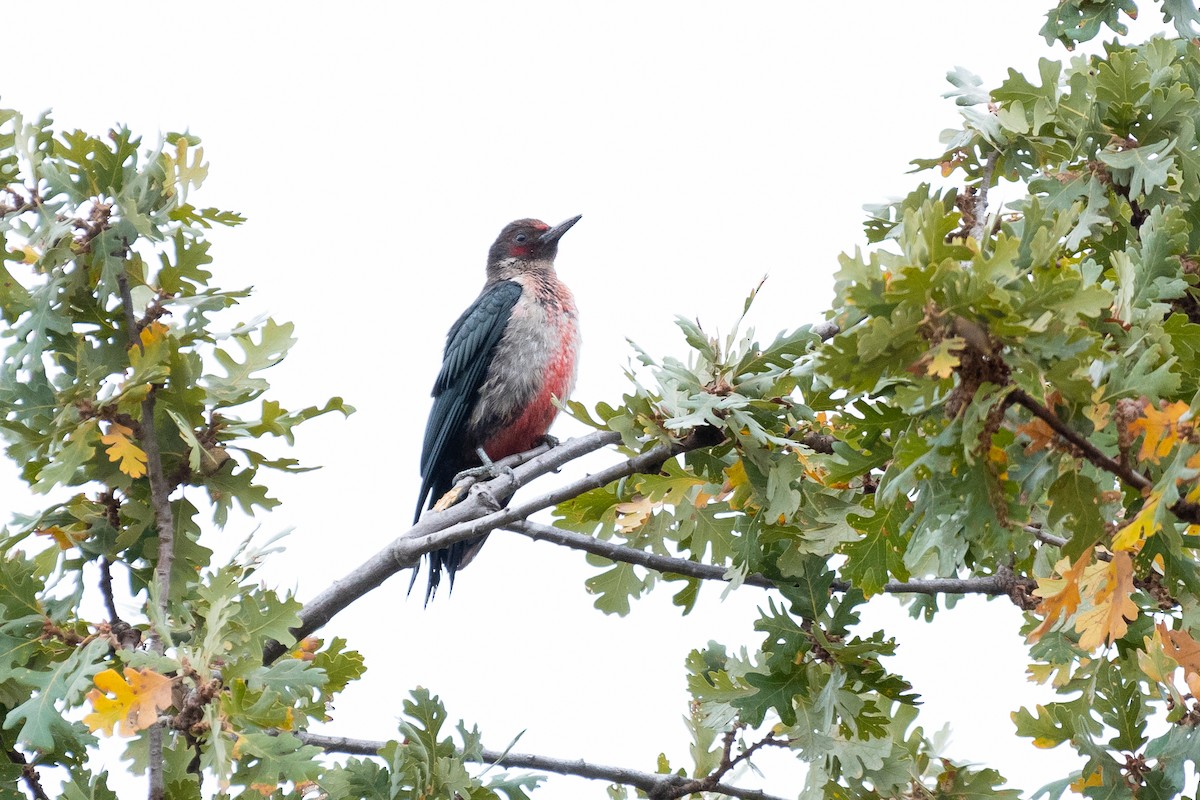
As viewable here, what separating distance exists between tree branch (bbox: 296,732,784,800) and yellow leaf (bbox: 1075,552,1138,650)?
5.03 feet

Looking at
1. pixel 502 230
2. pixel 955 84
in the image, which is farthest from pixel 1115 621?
pixel 502 230

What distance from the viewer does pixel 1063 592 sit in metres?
2.37

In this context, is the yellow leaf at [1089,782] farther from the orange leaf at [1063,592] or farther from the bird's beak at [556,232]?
the bird's beak at [556,232]

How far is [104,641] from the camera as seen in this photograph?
278 cm

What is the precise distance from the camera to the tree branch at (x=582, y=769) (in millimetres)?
3516

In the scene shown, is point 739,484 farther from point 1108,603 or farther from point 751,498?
point 1108,603

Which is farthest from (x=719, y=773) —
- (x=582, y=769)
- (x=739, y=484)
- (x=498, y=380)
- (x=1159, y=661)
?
(x=498, y=380)

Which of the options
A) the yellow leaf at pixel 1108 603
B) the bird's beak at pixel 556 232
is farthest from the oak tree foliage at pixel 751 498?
the bird's beak at pixel 556 232

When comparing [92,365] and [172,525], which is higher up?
[92,365]

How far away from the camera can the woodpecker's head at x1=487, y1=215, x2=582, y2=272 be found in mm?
7188

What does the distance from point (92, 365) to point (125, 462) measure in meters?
0.29

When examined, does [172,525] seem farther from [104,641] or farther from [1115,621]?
[1115,621]

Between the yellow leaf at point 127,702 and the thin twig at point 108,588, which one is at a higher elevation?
the thin twig at point 108,588

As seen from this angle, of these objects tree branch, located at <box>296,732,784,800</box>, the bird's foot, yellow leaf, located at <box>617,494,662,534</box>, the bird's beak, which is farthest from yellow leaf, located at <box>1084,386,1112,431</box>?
the bird's beak
